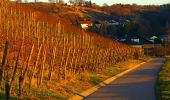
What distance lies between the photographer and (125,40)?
375 ft

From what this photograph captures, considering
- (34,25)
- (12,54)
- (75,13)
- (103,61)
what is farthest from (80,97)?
(75,13)

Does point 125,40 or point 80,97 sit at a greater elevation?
point 80,97

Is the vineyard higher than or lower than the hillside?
higher

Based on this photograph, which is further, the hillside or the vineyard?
the hillside

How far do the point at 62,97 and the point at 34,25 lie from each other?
10.3m

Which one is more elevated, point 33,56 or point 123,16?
point 33,56

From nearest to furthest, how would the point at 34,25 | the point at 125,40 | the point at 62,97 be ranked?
the point at 62,97, the point at 34,25, the point at 125,40

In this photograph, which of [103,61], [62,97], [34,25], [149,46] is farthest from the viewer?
[149,46]

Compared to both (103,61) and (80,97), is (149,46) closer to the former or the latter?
(103,61)

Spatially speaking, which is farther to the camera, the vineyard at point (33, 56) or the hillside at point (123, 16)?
the hillside at point (123, 16)

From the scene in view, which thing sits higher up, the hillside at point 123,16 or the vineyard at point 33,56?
the vineyard at point 33,56

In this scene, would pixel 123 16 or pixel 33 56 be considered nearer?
pixel 33 56

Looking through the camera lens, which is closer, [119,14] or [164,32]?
[164,32]

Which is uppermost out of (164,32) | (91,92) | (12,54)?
(12,54)
